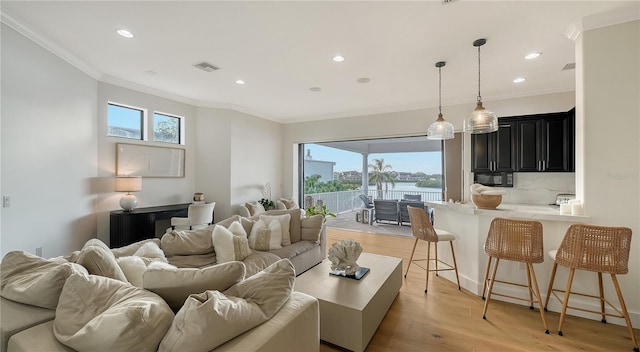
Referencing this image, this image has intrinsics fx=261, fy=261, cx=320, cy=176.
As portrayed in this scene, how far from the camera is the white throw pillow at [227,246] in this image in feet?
9.47

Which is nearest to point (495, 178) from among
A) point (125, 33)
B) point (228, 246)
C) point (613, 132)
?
point (613, 132)

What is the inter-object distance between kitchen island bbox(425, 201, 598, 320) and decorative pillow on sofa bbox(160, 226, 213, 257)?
9.94ft

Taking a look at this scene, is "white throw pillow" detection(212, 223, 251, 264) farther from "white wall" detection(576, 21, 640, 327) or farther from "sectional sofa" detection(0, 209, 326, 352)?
"white wall" detection(576, 21, 640, 327)

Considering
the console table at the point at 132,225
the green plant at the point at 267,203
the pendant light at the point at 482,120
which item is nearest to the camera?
the pendant light at the point at 482,120

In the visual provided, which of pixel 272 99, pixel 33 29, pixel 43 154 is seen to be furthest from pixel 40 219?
pixel 272 99

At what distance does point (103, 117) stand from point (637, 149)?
21.9ft

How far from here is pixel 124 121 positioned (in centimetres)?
457

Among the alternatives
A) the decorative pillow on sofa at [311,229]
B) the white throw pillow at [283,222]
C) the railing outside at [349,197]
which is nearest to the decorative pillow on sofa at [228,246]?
the white throw pillow at [283,222]

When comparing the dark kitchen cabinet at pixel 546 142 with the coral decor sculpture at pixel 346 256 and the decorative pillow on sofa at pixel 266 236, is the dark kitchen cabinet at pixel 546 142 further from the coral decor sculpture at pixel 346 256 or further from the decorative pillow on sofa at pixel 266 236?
the decorative pillow on sofa at pixel 266 236

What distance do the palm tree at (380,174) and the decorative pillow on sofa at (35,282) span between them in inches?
358

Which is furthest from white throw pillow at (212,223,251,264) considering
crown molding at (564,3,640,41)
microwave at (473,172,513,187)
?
microwave at (473,172,513,187)

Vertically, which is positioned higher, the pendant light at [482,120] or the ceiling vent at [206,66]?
the ceiling vent at [206,66]

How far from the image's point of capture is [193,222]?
4230 mm

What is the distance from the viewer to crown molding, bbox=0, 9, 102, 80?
2614 mm
